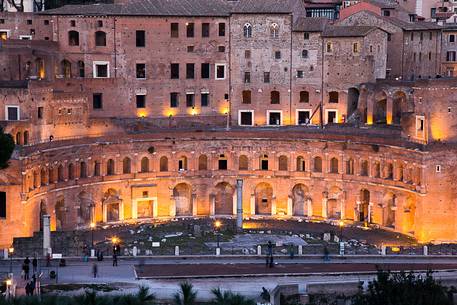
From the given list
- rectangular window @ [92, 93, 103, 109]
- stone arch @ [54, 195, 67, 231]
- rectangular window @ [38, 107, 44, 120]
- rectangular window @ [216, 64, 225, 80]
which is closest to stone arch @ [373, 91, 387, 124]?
rectangular window @ [216, 64, 225, 80]

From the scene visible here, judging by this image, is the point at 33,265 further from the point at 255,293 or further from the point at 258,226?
the point at 258,226

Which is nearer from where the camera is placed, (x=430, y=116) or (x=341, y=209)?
(x=430, y=116)

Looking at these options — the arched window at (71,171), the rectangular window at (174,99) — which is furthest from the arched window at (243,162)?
the arched window at (71,171)

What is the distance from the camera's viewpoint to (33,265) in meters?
56.6

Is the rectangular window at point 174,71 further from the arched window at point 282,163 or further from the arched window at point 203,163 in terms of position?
the arched window at point 282,163

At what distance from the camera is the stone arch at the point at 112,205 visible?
73312 millimetres

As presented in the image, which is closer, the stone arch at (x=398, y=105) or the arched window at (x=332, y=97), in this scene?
the stone arch at (x=398, y=105)

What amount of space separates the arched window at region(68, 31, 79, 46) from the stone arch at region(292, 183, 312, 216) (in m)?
19.4

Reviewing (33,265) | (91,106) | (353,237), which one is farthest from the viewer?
(91,106)

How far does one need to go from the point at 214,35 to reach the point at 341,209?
1750 cm

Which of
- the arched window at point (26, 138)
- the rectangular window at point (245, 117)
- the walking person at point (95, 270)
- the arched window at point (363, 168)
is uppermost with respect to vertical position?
the rectangular window at point (245, 117)

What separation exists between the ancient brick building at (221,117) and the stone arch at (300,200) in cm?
14

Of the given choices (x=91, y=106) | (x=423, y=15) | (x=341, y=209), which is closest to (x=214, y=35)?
(x=91, y=106)

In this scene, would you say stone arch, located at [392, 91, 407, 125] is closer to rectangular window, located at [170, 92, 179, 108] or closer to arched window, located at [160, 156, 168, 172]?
rectangular window, located at [170, 92, 179, 108]
